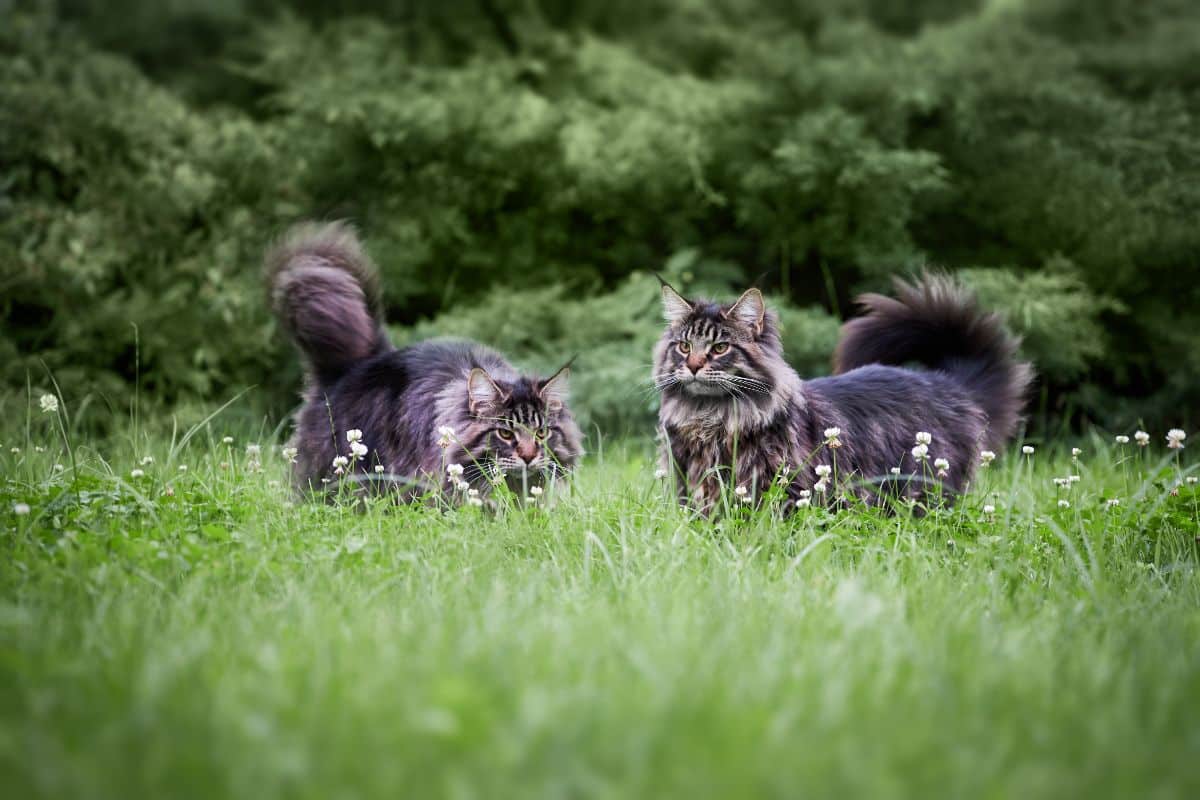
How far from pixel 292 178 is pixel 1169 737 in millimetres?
6107

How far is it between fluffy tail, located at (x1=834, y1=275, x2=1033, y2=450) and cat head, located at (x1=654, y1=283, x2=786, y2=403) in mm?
976

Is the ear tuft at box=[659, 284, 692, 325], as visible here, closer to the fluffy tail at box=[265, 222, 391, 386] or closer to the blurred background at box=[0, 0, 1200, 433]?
the fluffy tail at box=[265, 222, 391, 386]

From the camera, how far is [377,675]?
194cm

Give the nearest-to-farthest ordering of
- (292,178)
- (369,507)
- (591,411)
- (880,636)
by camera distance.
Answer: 1. (880,636)
2. (369,507)
3. (591,411)
4. (292,178)

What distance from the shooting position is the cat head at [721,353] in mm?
3637

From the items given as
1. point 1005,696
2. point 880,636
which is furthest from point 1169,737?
point 880,636

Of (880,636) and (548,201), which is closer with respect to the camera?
(880,636)

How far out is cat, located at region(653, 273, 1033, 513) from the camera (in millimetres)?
3643

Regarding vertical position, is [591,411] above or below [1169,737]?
below

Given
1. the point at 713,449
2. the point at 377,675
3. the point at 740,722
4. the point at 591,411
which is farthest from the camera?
the point at 591,411

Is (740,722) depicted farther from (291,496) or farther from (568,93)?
(568,93)

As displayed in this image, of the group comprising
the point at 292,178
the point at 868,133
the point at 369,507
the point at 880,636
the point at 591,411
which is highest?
the point at 868,133

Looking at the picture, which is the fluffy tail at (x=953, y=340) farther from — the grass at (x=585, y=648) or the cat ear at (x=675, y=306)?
the cat ear at (x=675, y=306)

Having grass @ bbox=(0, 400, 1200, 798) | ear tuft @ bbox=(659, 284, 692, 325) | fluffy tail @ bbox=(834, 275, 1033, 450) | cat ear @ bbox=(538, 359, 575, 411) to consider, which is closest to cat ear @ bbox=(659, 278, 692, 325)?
ear tuft @ bbox=(659, 284, 692, 325)
